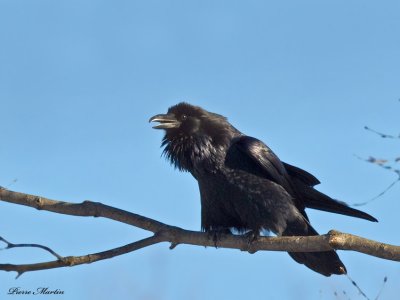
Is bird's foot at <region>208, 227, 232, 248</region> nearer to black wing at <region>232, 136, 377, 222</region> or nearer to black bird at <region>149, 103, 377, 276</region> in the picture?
black bird at <region>149, 103, 377, 276</region>

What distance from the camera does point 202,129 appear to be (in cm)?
835

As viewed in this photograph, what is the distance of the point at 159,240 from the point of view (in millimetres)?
6422

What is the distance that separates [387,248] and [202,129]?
3.18 meters

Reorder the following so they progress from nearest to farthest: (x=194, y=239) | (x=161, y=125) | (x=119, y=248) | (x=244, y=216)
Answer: (x=119, y=248), (x=194, y=239), (x=244, y=216), (x=161, y=125)

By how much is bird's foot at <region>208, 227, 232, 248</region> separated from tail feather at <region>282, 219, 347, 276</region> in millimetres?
664

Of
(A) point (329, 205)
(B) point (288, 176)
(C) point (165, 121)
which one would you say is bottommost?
(A) point (329, 205)

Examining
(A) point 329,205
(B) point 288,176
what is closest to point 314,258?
(A) point 329,205

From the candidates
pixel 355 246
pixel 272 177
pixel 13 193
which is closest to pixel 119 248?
pixel 13 193

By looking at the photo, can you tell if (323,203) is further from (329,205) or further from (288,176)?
(288,176)

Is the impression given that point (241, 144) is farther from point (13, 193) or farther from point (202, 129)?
point (13, 193)

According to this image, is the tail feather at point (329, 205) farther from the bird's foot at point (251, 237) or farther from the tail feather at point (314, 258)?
the bird's foot at point (251, 237)

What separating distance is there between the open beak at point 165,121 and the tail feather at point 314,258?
1644 millimetres

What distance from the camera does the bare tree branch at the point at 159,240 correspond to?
5.72 meters

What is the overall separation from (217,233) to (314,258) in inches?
44.6
